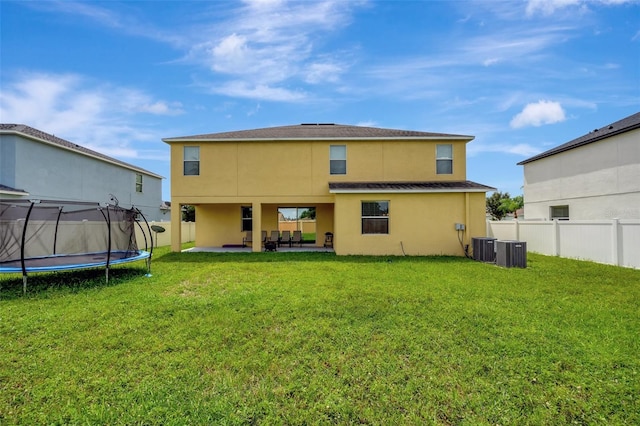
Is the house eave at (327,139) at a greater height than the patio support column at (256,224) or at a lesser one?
greater

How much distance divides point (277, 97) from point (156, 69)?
17.1ft

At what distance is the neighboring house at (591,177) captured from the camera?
1423 centimetres

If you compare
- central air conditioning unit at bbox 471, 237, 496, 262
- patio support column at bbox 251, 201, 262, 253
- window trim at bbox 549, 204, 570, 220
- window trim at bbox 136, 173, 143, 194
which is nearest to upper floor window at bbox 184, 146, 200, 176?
patio support column at bbox 251, 201, 262, 253

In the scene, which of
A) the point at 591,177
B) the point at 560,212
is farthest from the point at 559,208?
the point at 591,177

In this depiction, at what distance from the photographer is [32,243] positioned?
30.6 feet

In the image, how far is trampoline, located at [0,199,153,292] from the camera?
8195 millimetres

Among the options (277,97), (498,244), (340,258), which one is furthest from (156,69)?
(498,244)

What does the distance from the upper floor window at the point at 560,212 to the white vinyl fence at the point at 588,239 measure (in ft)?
20.0

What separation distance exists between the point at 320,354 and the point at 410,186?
10.2 metres

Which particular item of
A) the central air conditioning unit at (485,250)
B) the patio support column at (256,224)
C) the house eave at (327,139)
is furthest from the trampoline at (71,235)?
the central air conditioning unit at (485,250)

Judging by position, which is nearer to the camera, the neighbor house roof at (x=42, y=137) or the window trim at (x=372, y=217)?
the window trim at (x=372, y=217)

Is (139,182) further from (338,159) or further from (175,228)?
(338,159)

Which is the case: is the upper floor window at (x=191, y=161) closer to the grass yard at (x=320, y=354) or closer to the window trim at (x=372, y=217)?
the grass yard at (x=320, y=354)

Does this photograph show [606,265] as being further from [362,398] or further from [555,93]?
[362,398]
